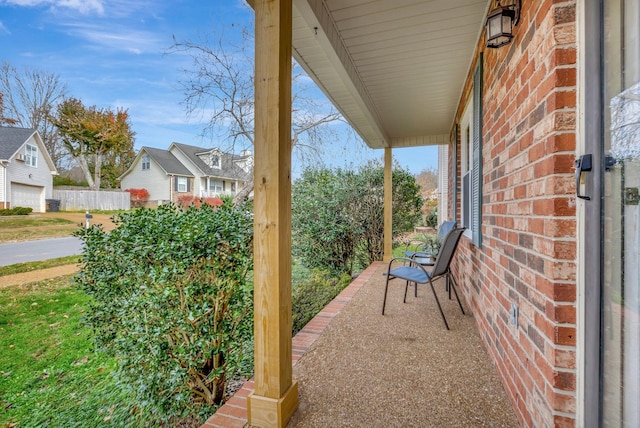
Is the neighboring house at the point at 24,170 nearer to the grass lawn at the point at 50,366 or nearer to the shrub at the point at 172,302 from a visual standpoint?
the shrub at the point at 172,302

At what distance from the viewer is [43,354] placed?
8.34ft

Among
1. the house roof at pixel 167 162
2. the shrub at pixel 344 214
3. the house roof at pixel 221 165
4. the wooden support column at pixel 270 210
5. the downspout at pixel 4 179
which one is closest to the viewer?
the wooden support column at pixel 270 210

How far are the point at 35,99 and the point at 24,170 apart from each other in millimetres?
673

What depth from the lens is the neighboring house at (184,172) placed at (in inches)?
116

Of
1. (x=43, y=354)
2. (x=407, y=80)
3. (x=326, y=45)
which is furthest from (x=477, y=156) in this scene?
(x=43, y=354)

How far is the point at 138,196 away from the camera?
2.74 m

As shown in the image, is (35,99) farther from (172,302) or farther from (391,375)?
(391,375)

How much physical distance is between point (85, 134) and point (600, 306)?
363cm

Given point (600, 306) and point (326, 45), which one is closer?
point (600, 306)

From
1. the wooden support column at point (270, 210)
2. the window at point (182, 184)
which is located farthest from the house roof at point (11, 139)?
the wooden support column at point (270, 210)

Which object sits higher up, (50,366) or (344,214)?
(344,214)

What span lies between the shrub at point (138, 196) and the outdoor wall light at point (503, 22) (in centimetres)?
268

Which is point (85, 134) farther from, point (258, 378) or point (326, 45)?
point (258, 378)

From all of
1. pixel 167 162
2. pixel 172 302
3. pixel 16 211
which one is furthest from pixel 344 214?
pixel 16 211
